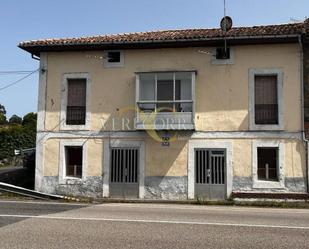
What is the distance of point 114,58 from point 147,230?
12905 millimetres

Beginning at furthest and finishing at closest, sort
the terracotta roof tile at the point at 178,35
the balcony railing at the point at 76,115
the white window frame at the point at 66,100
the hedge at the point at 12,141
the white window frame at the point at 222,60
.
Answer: the hedge at the point at 12,141 → the balcony railing at the point at 76,115 → the white window frame at the point at 66,100 → the white window frame at the point at 222,60 → the terracotta roof tile at the point at 178,35

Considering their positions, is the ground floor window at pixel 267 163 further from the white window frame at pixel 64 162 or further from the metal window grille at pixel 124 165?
the white window frame at pixel 64 162

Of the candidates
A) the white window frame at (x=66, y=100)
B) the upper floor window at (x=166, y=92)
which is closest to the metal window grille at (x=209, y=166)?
the upper floor window at (x=166, y=92)

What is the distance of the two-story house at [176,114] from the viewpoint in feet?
62.6

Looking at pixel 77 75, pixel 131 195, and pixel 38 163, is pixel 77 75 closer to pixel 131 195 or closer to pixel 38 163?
pixel 38 163

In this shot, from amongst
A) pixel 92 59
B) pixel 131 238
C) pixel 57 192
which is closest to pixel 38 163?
pixel 57 192

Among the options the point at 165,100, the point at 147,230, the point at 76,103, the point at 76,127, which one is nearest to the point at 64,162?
the point at 76,127

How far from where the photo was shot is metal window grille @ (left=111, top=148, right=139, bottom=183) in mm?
20094

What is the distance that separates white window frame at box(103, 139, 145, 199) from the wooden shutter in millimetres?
5219

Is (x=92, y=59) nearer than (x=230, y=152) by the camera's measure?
No

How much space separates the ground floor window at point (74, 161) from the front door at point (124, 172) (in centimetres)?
165

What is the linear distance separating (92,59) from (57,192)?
6.34 meters

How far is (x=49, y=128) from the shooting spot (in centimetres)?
2100

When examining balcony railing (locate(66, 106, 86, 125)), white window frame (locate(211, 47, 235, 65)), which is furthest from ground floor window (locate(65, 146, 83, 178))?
white window frame (locate(211, 47, 235, 65))
